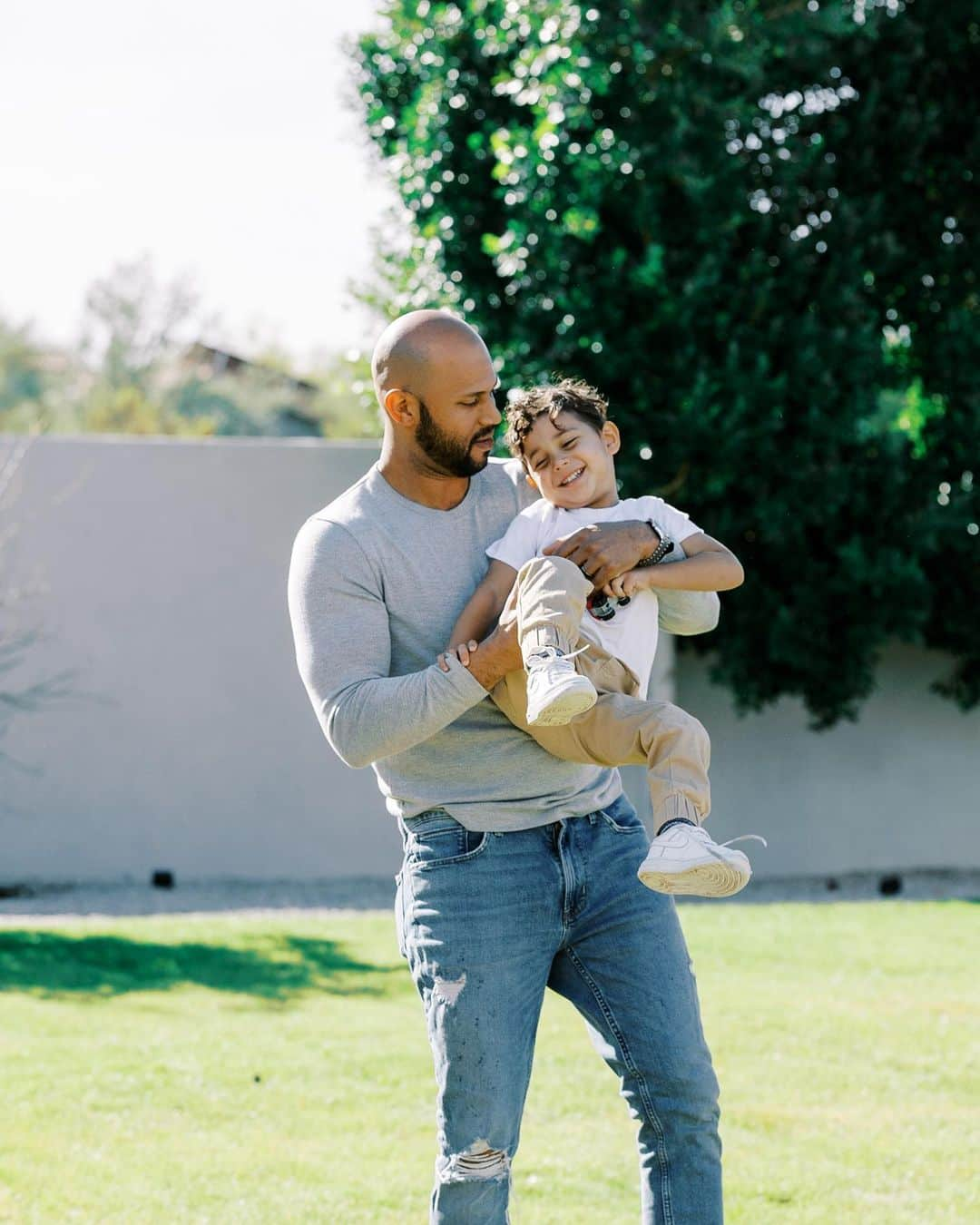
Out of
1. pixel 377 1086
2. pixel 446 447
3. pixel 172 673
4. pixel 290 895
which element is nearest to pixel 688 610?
pixel 446 447

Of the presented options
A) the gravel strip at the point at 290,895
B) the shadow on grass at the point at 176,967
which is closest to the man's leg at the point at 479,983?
the shadow on grass at the point at 176,967

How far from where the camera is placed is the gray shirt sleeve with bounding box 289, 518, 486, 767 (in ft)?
8.14

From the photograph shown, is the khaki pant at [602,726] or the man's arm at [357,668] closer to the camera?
the man's arm at [357,668]

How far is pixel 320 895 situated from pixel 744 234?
427 centimetres

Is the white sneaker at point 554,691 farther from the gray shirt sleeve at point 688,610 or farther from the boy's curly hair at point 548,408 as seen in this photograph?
the boy's curly hair at point 548,408

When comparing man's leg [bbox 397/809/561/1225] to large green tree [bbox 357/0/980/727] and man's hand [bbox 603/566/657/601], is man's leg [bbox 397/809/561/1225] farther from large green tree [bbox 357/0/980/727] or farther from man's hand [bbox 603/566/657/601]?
large green tree [bbox 357/0/980/727]

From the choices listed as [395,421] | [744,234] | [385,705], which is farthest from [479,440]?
[744,234]

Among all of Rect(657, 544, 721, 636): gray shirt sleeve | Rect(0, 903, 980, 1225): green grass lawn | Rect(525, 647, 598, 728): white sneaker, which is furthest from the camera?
Rect(0, 903, 980, 1225): green grass lawn

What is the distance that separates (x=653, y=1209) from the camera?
2604mm

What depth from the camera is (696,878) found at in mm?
2516

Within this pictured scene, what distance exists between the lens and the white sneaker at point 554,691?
8.00ft

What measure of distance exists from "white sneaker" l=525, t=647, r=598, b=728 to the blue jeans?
0.87ft

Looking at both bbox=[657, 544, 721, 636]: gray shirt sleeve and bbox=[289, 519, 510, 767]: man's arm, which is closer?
bbox=[289, 519, 510, 767]: man's arm

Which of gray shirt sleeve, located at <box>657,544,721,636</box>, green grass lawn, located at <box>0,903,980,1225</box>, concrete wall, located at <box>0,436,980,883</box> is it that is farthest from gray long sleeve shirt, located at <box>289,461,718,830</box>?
concrete wall, located at <box>0,436,980,883</box>
